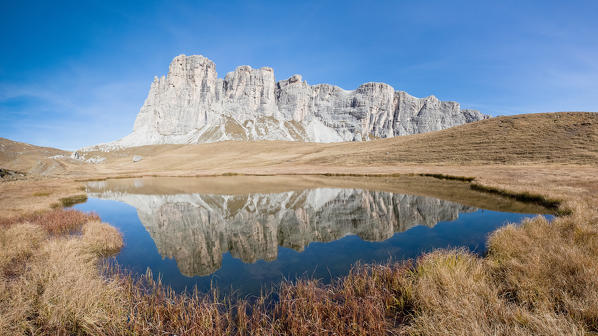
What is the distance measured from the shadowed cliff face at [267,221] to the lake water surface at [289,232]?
0.20 ft

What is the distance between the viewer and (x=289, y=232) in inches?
683

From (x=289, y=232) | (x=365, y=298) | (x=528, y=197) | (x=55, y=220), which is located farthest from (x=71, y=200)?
(x=528, y=197)

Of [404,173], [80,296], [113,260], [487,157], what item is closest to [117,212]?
[113,260]

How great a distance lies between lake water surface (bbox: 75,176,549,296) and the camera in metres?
11.2

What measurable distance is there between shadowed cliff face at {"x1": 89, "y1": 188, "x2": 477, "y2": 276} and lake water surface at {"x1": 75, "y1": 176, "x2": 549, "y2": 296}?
0.06 m

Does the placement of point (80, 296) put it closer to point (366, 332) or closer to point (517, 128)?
point (366, 332)

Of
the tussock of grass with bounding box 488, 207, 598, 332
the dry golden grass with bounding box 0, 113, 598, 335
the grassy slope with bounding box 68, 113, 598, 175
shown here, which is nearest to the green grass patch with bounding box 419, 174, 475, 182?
the grassy slope with bounding box 68, 113, 598, 175

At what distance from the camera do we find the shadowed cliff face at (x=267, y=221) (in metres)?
14.0

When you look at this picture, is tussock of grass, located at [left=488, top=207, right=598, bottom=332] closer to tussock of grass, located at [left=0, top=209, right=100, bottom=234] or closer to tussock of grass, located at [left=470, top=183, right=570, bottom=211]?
tussock of grass, located at [left=470, top=183, right=570, bottom=211]

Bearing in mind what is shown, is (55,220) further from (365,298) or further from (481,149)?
(481,149)

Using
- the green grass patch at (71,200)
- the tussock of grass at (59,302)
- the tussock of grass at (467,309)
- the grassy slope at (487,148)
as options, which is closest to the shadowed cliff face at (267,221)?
the tussock of grass at (59,302)

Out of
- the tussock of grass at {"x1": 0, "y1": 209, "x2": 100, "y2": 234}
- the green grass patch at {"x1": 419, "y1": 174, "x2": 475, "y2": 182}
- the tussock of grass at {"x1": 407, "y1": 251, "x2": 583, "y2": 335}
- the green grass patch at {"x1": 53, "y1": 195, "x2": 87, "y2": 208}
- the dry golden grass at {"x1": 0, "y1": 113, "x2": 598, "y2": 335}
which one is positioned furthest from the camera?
the green grass patch at {"x1": 419, "y1": 174, "x2": 475, "y2": 182}

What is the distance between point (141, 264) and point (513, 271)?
47.2 feet

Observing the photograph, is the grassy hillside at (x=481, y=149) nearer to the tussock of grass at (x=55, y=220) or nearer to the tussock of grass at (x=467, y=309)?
the tussock of grass at (x=55, y=220)
